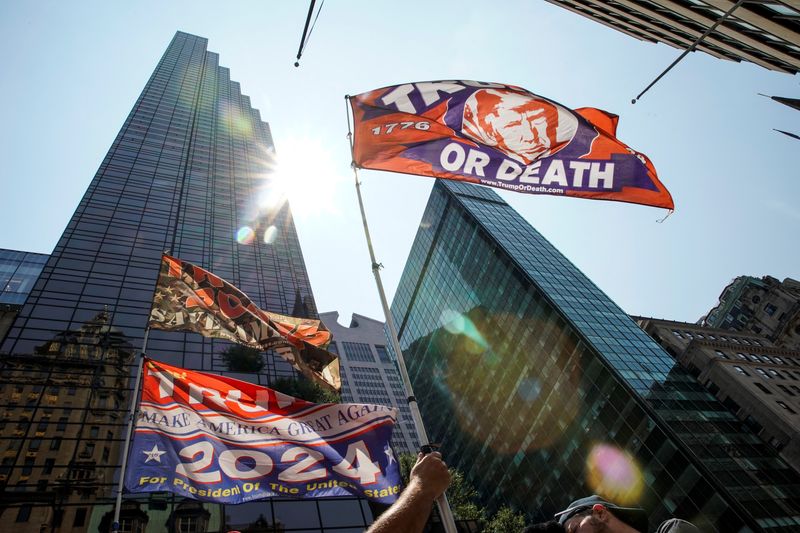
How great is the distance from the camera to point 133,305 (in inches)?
1208

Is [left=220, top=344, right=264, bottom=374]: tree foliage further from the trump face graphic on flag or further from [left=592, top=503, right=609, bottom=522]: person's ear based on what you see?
[left=592, top=503, right=609, bottom=522]: person's ear

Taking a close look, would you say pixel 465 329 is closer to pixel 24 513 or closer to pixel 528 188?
pixel 24 513

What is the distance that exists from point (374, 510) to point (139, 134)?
59.9m

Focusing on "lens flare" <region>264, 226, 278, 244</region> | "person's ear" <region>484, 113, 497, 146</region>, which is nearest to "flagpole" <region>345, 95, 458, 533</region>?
"person's ear" <region>484, 113, 497, 146</region>

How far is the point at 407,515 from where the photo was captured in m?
2.97

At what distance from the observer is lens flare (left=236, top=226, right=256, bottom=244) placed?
48375 millimetres

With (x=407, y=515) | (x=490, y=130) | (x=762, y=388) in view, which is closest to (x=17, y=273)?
(x=490, y=130)

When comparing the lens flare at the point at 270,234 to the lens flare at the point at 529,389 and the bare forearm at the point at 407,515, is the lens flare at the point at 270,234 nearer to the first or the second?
the lens flare at the point at 529,389

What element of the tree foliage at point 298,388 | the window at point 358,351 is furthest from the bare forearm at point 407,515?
the window at point 358,351

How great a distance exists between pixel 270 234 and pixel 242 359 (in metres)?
25.0

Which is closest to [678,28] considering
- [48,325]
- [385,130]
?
[385,130]

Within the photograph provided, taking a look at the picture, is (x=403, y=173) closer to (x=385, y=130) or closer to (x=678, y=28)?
(x=385, y=130)

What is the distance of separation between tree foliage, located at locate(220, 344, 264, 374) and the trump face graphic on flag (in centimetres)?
2352

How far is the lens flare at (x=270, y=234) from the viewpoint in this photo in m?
51.6
